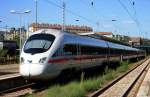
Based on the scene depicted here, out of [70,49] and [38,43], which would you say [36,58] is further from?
[70,49]

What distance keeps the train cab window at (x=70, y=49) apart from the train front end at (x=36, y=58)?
1346 mm

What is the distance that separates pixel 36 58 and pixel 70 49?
12.4 feet

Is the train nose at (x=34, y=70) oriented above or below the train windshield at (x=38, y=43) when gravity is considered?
below

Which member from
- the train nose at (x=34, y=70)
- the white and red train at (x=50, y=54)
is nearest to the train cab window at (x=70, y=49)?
the white and red train at (x=50, y=54)

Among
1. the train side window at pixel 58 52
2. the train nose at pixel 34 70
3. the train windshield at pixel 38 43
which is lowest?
the train nose at pixel 34 70

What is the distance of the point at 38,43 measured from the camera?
19406mm

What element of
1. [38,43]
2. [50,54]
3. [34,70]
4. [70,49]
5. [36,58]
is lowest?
[34,70]

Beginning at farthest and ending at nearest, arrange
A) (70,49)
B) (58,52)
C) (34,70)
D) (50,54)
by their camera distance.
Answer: (70,49), (58,52), (50,54), (34,70)

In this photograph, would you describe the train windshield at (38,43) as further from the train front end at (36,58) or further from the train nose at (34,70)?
the train nose at (34,70)

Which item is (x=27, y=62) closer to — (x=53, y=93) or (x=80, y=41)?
(x=53, y=93)

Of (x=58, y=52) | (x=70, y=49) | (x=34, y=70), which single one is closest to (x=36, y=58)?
(x=34, y=70)

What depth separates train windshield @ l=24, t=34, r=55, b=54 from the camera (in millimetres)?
18884

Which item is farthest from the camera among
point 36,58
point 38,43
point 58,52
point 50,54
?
point 58,52

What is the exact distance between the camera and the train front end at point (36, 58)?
18203mm
